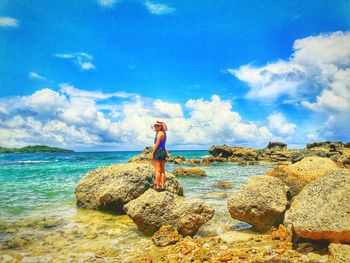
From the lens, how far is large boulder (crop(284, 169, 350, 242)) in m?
6.33

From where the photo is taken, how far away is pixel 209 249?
722cm

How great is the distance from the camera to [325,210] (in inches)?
262

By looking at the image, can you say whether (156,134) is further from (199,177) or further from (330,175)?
(199,177)

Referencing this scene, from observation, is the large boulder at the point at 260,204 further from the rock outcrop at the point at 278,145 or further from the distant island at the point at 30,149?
the distant island at the point at 30,149

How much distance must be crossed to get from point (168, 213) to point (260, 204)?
257 cm

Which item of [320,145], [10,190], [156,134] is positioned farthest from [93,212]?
[320,145]

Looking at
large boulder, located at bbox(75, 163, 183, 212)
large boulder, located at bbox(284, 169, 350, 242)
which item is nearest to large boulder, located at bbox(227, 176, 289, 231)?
large boulder, located at bbox(284, 169, 350, 242)

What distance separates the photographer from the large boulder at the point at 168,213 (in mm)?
8438

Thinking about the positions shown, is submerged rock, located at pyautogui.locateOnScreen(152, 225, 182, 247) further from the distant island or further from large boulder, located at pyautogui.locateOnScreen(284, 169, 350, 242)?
the distant island

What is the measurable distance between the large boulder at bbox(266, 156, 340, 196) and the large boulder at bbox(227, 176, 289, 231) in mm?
2249

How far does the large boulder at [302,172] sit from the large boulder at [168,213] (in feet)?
12.9

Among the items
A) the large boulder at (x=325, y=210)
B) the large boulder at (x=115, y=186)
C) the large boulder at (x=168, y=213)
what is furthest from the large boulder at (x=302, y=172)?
the large boulder at (x=115, y=186)

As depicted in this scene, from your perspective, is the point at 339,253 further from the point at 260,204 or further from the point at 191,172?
the point at 191,172

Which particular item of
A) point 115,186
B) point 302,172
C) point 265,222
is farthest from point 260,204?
point 115,186
